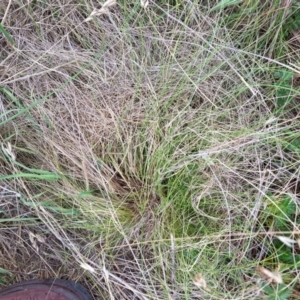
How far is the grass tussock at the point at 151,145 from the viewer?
1211 millimetres

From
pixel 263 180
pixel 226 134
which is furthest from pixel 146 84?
pixel 263 180

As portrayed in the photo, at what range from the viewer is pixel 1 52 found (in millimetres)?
1359

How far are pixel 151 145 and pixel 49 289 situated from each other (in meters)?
0.51

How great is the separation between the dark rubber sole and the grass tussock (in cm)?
3

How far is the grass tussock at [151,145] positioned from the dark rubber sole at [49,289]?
3cm

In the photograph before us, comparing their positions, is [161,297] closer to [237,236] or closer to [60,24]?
[237,236]

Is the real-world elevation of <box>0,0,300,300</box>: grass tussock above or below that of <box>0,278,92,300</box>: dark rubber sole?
above

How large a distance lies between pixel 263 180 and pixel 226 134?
6.3 inches

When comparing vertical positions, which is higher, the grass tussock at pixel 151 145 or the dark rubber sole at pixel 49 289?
the grass tussock at pixel 151 145

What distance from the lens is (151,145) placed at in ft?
4.09

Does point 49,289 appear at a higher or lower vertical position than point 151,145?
lower

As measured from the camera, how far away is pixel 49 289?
1.28 metres

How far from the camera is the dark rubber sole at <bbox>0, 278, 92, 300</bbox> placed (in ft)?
4.16

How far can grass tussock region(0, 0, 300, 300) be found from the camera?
3.97 feet
